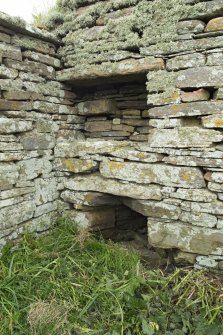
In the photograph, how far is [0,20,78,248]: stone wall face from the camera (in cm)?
326

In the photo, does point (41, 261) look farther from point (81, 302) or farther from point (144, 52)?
point (144, 52)

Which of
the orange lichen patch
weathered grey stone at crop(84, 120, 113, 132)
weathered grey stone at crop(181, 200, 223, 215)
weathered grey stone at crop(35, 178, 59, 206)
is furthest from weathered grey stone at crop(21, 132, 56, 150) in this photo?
the orange lichen patch

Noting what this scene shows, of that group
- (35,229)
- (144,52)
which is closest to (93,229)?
(35,229)

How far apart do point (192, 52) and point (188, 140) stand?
0.83m

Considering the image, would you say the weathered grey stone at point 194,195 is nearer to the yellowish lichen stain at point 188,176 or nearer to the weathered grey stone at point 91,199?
the yellowish lichen stain at point 188,176

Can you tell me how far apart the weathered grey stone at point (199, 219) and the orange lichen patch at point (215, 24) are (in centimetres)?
174

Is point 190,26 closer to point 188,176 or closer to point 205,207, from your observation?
point 188,176

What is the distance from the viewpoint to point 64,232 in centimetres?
372

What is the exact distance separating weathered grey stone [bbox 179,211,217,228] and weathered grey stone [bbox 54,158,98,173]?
1170mm

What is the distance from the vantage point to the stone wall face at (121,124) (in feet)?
9.88

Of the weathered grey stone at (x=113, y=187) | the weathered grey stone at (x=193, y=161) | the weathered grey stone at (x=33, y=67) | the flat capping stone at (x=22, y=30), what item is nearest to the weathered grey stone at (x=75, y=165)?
the weathered grey stone at (x=113, y=187)

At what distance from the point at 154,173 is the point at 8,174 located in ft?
4.95

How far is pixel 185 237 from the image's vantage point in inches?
125

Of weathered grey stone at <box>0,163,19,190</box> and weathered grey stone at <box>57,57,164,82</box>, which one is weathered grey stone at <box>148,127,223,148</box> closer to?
weathered grey stone at <box>57,57,164,82</box>
